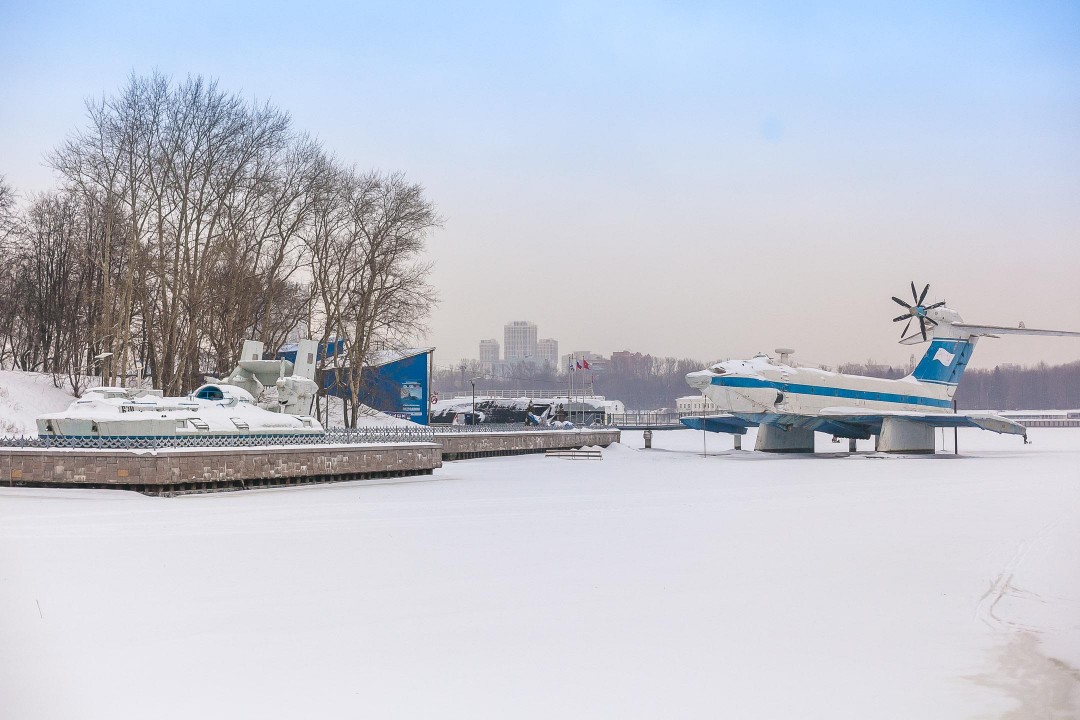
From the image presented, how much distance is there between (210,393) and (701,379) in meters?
23.2

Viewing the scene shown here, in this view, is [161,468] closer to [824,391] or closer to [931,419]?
[824,391]

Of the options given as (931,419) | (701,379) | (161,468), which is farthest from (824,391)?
(161,468)

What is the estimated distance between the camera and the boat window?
73.8ft

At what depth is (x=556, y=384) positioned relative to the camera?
13825cm

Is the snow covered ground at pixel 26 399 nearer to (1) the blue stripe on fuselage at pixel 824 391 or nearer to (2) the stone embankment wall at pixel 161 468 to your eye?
(2) the stone embankment wall at pixel 161 468

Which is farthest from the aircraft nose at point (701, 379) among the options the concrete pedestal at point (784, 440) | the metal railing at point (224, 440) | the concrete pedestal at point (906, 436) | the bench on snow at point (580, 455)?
the metal railing at point (224, 440)

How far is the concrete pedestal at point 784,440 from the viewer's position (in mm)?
43094

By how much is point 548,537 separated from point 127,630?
6.54 metres

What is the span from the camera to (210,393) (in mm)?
22562

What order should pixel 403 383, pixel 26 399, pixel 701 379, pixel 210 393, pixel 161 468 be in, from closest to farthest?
pixel 161 468 → pixel 210 393 → pixel 26 399 → pixel 701 379 → pixel 403 383

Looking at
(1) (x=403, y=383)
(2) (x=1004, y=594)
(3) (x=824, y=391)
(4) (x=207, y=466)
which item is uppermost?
(1) (x=403, y=383)

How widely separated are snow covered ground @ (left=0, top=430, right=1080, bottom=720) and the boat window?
19.0 ft

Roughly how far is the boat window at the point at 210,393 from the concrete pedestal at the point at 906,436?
27986 millimetres

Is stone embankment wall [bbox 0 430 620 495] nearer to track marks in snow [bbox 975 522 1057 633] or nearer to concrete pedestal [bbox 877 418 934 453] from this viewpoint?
track marks in snow [bbox 975 522 1057 633]
